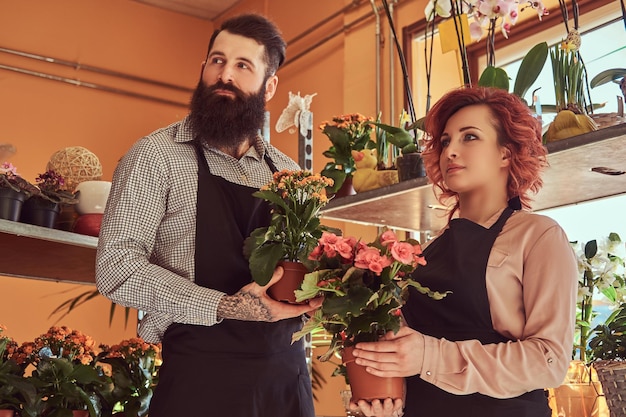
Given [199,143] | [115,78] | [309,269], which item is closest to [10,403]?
[199,143]

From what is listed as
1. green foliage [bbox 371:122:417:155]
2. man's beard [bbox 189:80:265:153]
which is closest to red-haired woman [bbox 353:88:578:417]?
man's beard [bbox 189:80:265:153]

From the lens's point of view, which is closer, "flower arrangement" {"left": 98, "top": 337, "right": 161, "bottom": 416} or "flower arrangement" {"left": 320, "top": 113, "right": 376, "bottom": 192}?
"flower arrangement" {"left": 98, "top": 337, "right": 161, "bottom": 416}

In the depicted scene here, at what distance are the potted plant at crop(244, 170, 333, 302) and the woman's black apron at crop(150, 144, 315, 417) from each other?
135 mm

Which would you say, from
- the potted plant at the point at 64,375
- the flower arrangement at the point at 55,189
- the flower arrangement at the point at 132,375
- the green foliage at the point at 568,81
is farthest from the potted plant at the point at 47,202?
the green foliage at the point at 568,81

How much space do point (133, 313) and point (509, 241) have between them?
4471 millimetres

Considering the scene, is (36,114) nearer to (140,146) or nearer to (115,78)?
(115,78)

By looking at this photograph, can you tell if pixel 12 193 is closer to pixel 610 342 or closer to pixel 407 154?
pixel 407 154

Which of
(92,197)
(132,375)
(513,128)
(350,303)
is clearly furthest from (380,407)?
(92,197)

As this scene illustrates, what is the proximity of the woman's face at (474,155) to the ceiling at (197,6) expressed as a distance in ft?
15.9

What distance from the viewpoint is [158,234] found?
74.9 inches

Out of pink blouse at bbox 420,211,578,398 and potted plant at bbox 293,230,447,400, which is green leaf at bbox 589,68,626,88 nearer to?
pink blouse at bbox 420,211,578,398

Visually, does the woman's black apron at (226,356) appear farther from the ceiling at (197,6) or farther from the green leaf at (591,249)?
the ceiling at (197,6)

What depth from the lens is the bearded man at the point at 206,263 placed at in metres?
1.74

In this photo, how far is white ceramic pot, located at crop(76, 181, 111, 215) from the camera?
102 inches
